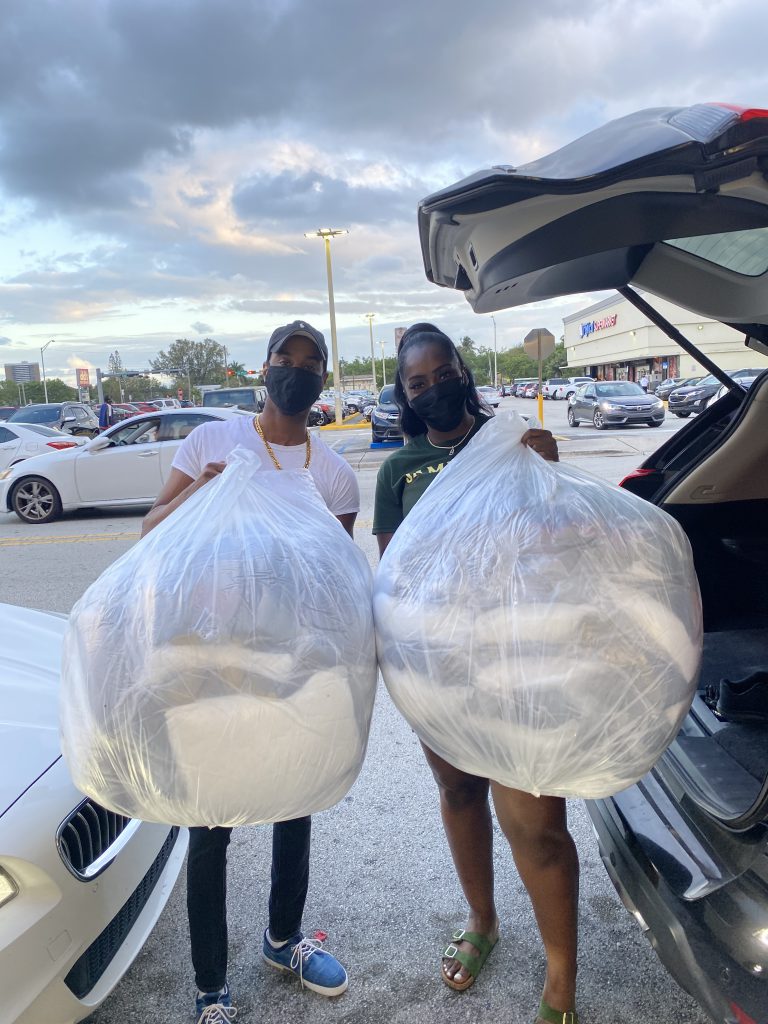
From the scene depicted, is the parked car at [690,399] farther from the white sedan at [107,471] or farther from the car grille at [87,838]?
the car grille at [87,838]

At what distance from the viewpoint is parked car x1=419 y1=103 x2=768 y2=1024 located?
1139 mm

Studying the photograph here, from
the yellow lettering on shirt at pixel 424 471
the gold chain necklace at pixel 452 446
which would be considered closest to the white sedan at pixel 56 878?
the yellow lettering on shirt at pixel 424 471

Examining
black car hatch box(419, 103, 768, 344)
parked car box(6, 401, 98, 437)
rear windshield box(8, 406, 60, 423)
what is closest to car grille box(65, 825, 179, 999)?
black car hatch box(419, 103, 768, 344)

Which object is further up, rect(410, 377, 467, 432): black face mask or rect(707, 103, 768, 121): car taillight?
rect(707, 103, 768, 121): car taillight

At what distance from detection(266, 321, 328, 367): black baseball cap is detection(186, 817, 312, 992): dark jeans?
129cm

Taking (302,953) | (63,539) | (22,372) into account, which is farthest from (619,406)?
(22,372)

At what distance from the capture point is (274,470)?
1891mm

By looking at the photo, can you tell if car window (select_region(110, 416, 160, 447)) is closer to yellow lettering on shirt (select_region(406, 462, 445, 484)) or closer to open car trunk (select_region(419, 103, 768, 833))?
open car trunk (select_region(419, 103, 768, 833))

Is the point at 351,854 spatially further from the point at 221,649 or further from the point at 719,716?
the point at 221,649

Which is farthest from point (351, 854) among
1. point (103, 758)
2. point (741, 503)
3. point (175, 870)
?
point (741, 503)

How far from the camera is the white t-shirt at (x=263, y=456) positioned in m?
2.04

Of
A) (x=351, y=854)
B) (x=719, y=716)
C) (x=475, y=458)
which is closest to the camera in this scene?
(x=475, y=458)

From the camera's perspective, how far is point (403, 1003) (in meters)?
1.93

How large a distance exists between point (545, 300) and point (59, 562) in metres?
6.58
